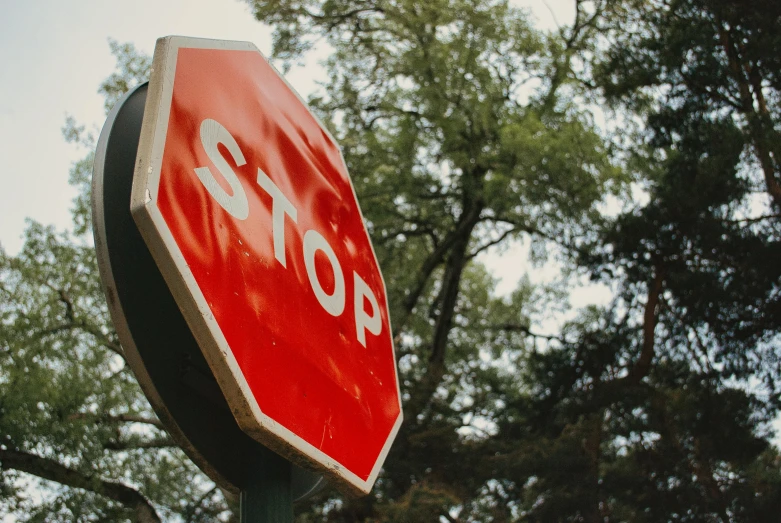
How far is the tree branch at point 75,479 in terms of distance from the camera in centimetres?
1038

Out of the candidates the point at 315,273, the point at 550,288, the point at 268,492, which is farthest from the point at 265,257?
the point at 550,288

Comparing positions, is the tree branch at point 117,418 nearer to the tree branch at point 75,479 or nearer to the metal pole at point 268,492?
the tree branch at point 75,479

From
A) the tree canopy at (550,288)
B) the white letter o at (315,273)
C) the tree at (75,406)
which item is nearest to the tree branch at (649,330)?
the tree canopy at (550,288)

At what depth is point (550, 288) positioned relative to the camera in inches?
619

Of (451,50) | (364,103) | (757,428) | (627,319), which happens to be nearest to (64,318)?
(364,103)

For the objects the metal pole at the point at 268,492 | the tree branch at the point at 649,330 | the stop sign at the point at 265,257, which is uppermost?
the tree branch at the point at 649,330

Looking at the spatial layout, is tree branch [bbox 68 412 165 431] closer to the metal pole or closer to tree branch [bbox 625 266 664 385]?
tree branch [bbox 625 266 664 385]

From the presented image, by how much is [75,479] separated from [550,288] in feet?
29.0

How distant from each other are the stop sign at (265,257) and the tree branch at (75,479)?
9462 millimetres

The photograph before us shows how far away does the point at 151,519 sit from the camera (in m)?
11.3

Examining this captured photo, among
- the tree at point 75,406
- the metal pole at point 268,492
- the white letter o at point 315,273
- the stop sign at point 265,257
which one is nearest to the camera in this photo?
the stop sign at point 265,257

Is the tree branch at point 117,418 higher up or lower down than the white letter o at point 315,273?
higher up

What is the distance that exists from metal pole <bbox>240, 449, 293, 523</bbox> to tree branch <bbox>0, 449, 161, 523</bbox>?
9675 millimetres

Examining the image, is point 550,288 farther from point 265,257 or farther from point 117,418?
point 265,257
